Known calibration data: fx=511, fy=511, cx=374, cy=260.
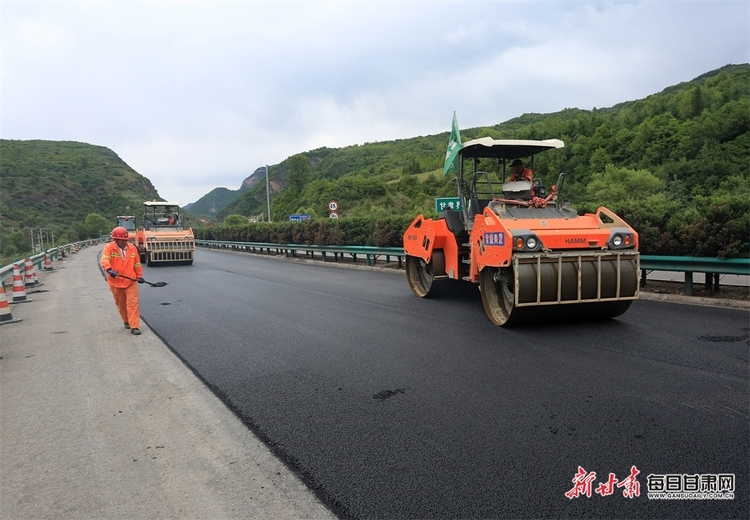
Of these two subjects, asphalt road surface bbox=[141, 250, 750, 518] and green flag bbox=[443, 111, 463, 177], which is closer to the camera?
asphalt road surface bbox=[141, 250, 750, 518]

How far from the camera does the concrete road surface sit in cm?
Answer: 285

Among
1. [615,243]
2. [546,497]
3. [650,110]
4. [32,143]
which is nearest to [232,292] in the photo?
[615,243]

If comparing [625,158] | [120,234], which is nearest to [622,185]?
[625,158]

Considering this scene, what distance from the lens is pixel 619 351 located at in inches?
204

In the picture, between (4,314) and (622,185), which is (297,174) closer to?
(622,185)

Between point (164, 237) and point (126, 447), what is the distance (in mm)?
18799

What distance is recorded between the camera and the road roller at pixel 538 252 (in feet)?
19.8

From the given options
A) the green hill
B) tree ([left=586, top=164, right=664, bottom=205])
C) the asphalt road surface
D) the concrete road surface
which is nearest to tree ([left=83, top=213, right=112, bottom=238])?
the green hill

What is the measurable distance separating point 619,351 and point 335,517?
3.74 metres

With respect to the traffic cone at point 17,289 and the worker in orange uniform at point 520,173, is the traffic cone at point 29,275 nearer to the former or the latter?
the traffic cone at point 17,289

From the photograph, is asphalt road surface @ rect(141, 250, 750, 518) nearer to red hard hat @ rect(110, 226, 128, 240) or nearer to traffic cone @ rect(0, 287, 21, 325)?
red hard hat @ rect(110, 226, 128, 240)

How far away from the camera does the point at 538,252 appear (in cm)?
610

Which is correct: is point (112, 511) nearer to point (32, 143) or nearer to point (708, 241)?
point (708, 241)

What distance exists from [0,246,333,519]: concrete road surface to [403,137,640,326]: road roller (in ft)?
12.3
